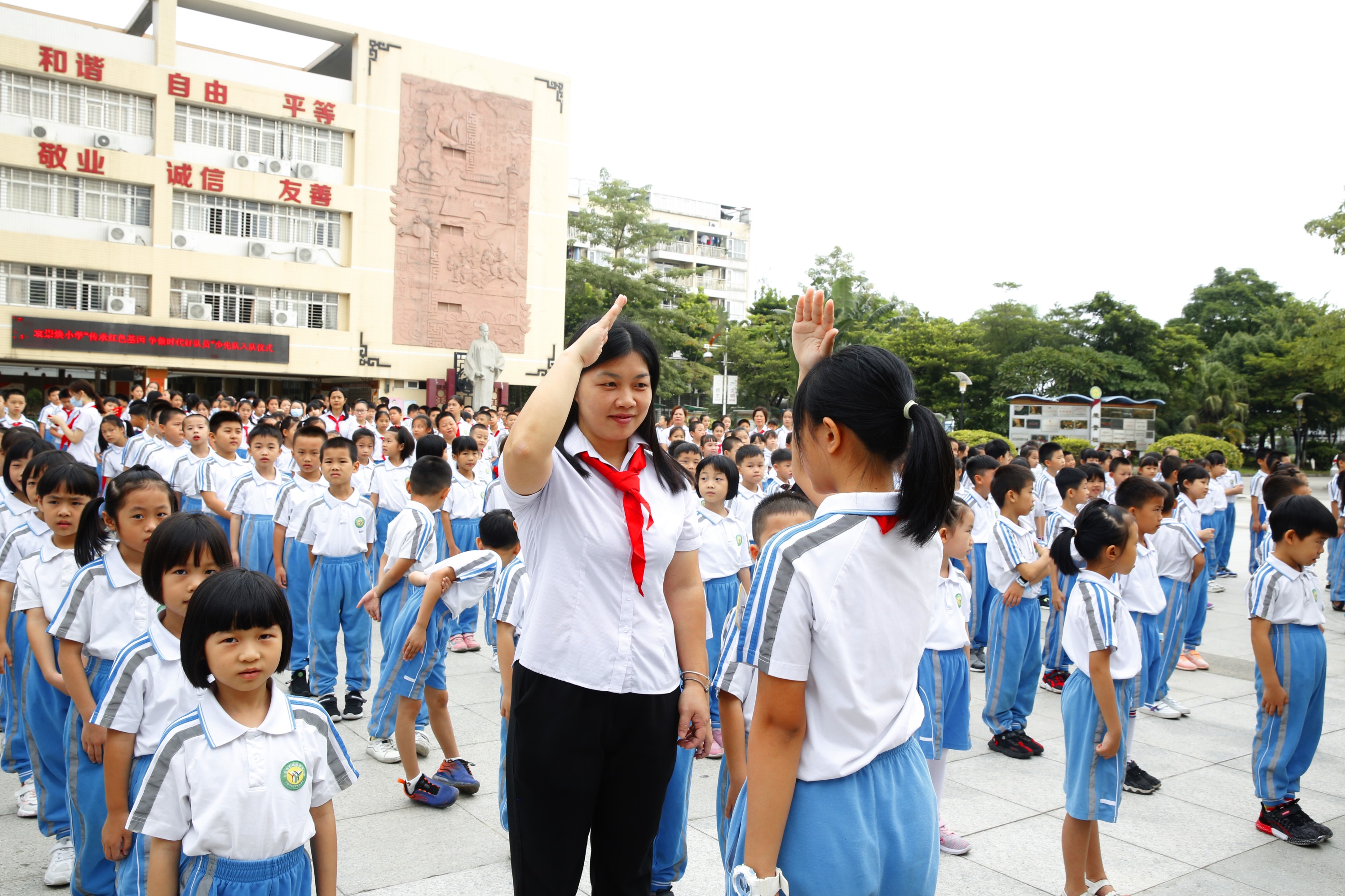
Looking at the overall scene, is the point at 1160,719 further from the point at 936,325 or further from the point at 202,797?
the point at 936,325

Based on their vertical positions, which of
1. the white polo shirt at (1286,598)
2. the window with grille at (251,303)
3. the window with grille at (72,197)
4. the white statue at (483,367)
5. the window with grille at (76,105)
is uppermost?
the window with grille at (76,105)

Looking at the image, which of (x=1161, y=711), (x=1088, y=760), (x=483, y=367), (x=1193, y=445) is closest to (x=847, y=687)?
(x=1088, y=760)

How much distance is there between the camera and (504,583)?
11.0 ft

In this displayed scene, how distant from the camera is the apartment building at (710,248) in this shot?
47500 mm

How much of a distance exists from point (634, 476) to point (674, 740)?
61cm

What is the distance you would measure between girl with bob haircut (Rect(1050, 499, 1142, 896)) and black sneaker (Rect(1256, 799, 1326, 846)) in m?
0.96

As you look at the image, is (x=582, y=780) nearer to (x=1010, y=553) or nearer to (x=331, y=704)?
(x=331, y=704)

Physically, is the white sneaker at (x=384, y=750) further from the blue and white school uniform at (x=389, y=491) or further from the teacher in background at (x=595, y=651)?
the blue and white school uniform at (x=389, y=491)

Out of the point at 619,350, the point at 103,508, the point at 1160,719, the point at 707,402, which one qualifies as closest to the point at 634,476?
the point at 619,350

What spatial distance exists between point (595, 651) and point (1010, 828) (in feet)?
8.72

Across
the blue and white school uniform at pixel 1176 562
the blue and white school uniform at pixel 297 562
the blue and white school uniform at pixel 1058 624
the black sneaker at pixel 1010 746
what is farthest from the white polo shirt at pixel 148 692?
the blue and white school uniform at pixel 1176 562

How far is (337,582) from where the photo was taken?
5133 mm

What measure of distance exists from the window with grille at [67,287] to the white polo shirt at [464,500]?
1921 centimetres

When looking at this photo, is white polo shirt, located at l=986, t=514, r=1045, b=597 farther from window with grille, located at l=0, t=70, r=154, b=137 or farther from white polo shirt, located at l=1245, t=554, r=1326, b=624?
window with grille, located at l=0, t=70, r=154, b=137
